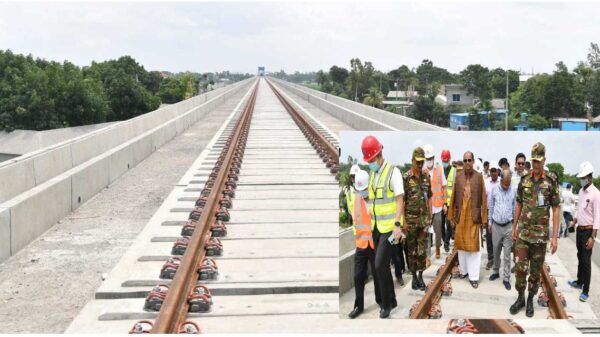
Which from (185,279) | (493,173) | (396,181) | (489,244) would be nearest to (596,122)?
(493,173)

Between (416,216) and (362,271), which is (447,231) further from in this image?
(362,271)

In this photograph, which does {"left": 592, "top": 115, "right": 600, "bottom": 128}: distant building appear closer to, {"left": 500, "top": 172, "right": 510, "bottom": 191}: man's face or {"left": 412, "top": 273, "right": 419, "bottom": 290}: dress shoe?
{"left": 500, "top": 172, "right": 510, "bottom": 191}: man's face

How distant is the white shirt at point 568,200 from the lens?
3609 millimetres

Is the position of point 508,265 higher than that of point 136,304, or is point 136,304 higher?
point 508,265

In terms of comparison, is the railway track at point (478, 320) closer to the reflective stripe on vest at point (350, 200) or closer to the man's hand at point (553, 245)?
the man's hand at point (553, 245)

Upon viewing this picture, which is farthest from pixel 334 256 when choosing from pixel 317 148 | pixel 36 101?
pixel 36 101

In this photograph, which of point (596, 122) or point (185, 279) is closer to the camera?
point (596, 122)

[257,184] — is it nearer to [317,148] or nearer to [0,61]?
[317,148]

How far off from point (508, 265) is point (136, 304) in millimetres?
3143

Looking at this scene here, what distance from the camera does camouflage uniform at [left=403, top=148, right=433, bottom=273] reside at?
3861 mm

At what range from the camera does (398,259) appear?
3965mm

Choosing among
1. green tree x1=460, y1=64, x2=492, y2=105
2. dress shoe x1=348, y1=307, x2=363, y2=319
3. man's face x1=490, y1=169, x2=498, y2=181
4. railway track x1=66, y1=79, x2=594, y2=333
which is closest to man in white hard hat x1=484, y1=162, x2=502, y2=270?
man's face x1=490, y1=169, x2=498, y2=181

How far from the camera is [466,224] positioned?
361cm

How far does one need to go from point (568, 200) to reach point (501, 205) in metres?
0.33
